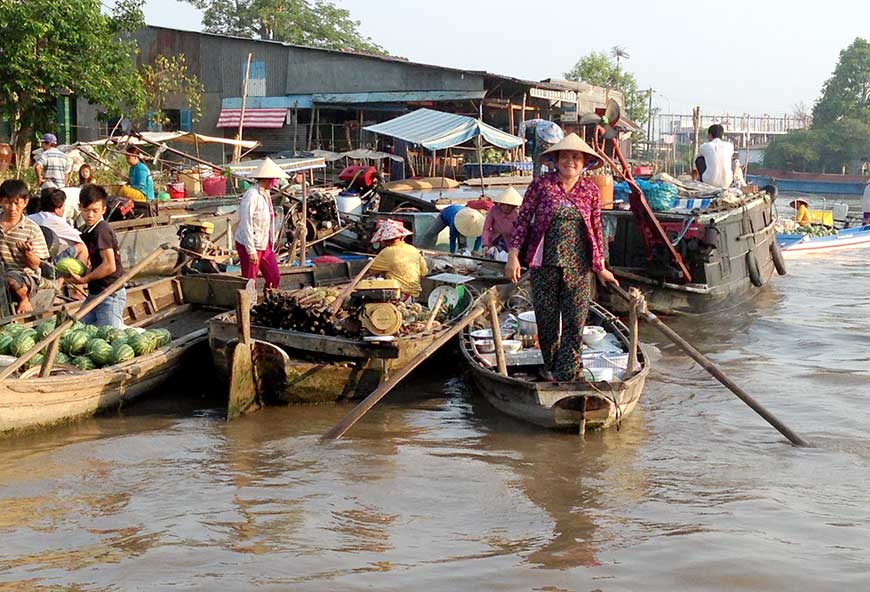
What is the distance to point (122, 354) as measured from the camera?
7.25m

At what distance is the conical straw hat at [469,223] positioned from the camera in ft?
39.2

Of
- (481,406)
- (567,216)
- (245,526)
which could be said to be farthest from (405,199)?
(245,526)

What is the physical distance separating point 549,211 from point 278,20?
32494mm

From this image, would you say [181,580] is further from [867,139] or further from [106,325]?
[867,139]

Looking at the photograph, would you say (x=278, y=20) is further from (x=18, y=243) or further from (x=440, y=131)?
(x=18, y=243)

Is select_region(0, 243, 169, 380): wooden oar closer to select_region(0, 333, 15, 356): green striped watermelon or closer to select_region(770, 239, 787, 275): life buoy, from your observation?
select_region(0, 333, 15, 356): green striped watermelon

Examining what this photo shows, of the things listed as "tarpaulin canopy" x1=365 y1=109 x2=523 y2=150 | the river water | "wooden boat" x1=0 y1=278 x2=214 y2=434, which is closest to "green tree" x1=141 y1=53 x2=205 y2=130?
"tarpaulin canopy" x1=365 y1=109 x2=523 y2=150

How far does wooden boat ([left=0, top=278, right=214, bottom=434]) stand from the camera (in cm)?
629

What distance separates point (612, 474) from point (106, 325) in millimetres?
4069

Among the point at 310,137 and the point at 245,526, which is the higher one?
the point at 310,137

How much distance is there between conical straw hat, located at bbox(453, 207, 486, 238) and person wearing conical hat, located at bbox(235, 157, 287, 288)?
357 cm

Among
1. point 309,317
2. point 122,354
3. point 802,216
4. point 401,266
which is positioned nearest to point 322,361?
point 309,317

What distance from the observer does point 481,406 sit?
7.74m

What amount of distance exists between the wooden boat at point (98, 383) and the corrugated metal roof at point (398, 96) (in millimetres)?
14427
